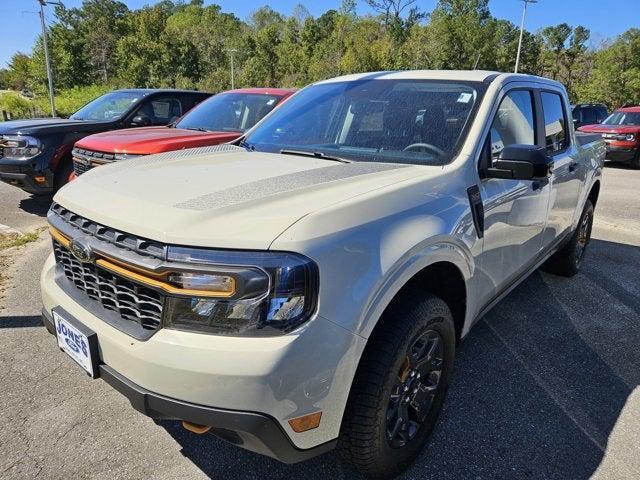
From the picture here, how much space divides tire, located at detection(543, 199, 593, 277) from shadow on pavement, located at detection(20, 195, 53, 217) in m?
6.49

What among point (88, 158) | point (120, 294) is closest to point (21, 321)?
point (120, 294)

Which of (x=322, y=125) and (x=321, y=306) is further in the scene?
(x=322, y=125)

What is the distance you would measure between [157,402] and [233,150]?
1.84 meters

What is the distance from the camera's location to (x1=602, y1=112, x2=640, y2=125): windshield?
14.2 meters

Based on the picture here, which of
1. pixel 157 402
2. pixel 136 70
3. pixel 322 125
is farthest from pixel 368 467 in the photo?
pixel 136 70

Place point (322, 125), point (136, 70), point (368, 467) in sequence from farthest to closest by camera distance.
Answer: point (136, 70) < point (322, 125) < point (368, 467)

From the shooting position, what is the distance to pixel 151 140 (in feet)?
17.3

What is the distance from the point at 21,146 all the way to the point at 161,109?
7.38ft

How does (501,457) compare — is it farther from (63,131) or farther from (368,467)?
(63,131)

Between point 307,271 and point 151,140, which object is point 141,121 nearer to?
point 151,140

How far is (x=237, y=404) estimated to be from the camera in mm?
1547

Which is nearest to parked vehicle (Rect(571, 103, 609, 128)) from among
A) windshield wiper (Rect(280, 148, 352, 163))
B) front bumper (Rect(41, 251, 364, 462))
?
windshield wiper (Rect(280, 148, 352, 163))

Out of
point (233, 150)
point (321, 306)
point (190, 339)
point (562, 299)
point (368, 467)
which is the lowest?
point (562, 299)

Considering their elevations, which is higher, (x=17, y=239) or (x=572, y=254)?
(x=572, y=254)
